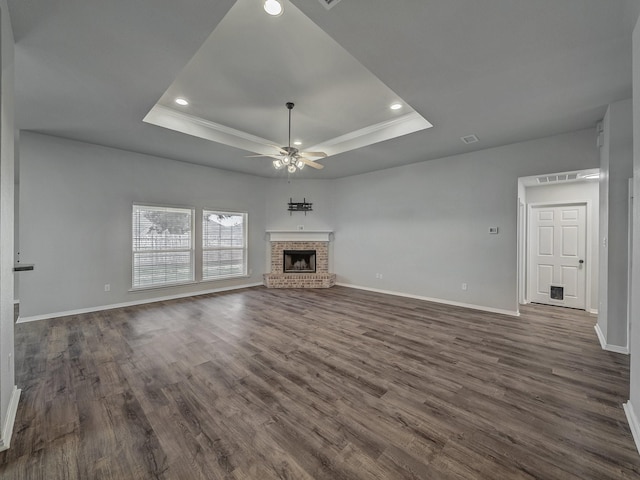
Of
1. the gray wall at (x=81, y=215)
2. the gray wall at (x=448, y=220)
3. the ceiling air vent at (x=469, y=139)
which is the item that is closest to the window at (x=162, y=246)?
A: the gray wall at (x=81, y=215)

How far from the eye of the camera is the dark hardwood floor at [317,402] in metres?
1.51

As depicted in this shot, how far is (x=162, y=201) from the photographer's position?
5180 millimetres

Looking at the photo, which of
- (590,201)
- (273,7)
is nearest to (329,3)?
(273,7)

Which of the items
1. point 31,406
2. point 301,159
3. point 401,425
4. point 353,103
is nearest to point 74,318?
point 31,406

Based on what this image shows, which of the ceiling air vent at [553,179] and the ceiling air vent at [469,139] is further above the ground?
the ceiling air vent at [469,139]

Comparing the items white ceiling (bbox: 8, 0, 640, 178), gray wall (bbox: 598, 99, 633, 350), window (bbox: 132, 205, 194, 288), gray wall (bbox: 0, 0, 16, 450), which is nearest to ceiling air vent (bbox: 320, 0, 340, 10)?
white ceiling (bbox: 8, 0, 640, 178)

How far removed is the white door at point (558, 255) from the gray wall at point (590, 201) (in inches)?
4.5

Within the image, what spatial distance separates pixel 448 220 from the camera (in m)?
5.10

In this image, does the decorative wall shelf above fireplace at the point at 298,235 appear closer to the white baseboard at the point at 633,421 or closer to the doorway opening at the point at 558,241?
the doorway opening at the point at 558,241

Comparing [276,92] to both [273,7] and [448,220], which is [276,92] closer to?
[273,7]

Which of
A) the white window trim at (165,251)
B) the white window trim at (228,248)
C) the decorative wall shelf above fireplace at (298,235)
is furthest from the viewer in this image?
the decorative wall shelf above fireplace at (298,235)

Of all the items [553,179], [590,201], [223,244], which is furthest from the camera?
[223,244]

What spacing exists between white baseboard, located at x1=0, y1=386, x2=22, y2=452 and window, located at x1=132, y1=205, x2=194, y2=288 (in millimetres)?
3107

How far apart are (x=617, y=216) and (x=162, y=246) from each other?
7128 millimetres
